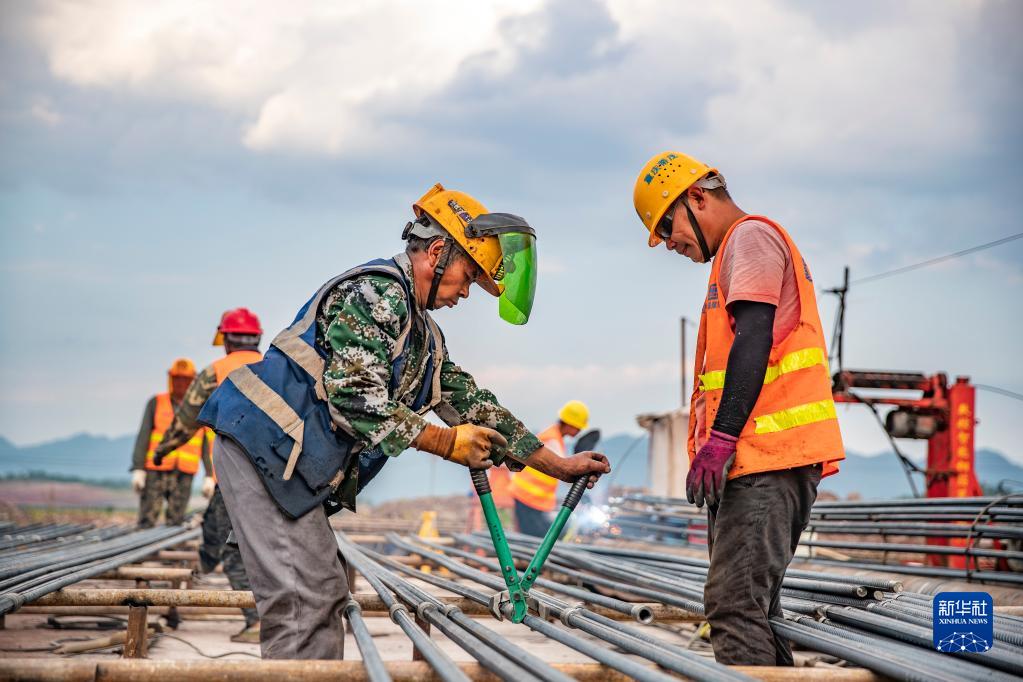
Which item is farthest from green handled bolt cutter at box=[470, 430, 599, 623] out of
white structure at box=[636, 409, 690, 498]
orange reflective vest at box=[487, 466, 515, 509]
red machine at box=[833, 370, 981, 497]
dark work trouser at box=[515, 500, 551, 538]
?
white structure at box=[636, 409, 690, 498]

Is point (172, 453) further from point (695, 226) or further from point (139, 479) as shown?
point (695, 226)

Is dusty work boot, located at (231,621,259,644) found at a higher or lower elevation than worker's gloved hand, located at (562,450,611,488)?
lower

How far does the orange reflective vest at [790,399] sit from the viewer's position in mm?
3131

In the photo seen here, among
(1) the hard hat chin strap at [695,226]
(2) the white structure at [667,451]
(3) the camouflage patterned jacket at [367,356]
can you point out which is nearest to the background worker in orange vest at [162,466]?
(2) the white structure at [667,451]

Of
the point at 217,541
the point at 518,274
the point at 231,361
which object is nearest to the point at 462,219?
the point at 518,274

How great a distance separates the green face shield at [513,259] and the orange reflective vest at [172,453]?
684cm

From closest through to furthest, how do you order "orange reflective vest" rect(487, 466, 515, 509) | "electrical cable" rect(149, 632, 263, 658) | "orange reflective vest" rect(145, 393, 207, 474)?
1. "electrical cable" rect(149, 632, 263, 658)
2. "orange reflective vest" rect(145, 393, 207, 474)
3. "orange reflective vest" rect(487, 466, 515, 509)

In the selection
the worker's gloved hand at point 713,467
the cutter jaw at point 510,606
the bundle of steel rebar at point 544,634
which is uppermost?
the worker's gloved hand at point 713,467

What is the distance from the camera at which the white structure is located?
46.6 feet

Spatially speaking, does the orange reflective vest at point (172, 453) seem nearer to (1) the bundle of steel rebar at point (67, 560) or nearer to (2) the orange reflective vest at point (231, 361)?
(1) the bundle of steel rebar at point (67, 560)

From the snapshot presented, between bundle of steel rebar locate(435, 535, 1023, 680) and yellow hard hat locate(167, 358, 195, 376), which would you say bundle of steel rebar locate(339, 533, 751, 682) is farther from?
yellow hard hat locate(167, 358, 195, 376)

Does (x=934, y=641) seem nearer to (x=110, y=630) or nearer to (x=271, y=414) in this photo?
(x=271, y=414)

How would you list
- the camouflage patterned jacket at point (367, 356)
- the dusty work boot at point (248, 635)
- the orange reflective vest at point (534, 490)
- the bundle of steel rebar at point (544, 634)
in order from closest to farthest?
1. the bundle of steel rebar at point (544, 634)
2. the camouflage patterned jacket at point (367, 356)
3. the dusty work boot at point (248, 635)
4. the orange reflective vest at point (534, 490)

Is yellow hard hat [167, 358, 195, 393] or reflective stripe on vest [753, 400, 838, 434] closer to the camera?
reflective stripe on vest [753, 400, 838, 434]
